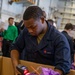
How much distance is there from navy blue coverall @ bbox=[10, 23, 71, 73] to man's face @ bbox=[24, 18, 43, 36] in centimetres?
11

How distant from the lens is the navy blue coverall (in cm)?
143

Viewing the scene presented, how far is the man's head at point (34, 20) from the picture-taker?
4.70 ft

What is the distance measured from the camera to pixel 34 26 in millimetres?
1438

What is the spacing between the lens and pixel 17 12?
7.27 m

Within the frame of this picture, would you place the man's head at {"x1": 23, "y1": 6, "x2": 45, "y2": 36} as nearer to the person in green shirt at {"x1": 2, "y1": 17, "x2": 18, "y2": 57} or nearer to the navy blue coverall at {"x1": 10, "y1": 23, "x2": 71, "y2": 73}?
the navy blue coverall at {"x1": 10, "y1": 23, "x2": 71, "y2": 73}

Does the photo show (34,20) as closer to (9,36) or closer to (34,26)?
(34,26)

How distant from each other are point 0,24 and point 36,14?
3911 millimetres

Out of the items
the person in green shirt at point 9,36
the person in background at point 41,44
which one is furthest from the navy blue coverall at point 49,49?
the person in green shirt at point 9,36

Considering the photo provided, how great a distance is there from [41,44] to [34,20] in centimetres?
22

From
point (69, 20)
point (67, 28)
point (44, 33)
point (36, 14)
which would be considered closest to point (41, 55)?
point (44, 33)

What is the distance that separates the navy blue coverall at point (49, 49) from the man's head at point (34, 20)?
0.11m

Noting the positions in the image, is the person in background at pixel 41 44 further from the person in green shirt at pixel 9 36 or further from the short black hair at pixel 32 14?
the person in green shirt at pixel 9 36

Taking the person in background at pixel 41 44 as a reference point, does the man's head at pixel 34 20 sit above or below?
above

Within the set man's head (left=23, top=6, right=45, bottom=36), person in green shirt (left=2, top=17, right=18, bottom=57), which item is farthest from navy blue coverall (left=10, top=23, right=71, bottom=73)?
person in green shirt (left=2, top=17, right=18, bottom=57)
